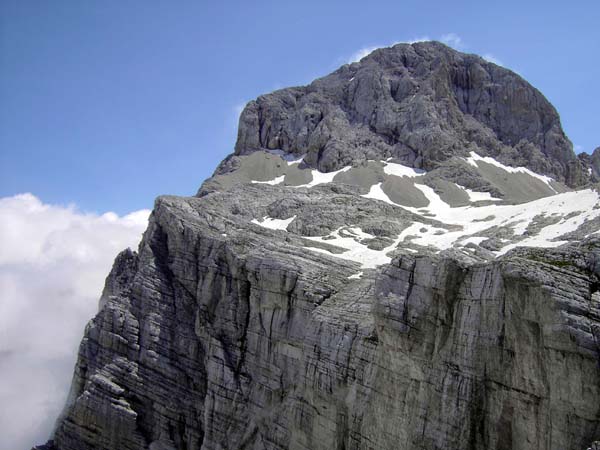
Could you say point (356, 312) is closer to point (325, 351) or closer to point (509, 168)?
point (325, 351)

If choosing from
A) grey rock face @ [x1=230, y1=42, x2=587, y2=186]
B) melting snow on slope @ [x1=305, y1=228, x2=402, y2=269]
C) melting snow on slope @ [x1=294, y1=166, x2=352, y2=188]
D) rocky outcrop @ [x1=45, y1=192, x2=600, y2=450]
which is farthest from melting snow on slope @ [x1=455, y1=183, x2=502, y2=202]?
rocky outcrop @ [x1=45, y1=192, x2=600, y2=450]

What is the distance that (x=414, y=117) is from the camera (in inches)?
3376

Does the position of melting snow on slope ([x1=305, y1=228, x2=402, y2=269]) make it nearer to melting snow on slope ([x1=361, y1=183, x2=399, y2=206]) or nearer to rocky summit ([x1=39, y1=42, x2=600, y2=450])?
rocky summit ([x1=39, y1=42, x2=600, y2=450])

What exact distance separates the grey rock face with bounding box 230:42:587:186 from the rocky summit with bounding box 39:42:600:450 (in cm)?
80

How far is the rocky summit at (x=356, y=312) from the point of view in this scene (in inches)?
704

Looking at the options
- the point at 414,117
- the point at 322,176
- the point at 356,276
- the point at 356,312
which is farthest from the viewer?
the point at 414,117

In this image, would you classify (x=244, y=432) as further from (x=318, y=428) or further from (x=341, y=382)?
(x=341, y=382)

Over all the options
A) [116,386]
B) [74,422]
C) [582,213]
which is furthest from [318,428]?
[582,213]

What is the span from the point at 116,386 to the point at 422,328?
86.8ft

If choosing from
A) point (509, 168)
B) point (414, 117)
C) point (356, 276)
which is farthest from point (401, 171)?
point (356, 276)

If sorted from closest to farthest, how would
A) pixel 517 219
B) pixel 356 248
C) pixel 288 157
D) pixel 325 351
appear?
pixel 325 351 → pixel 356 248 → pixel 517 219 → pixel 288 157

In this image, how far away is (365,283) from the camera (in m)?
33.0

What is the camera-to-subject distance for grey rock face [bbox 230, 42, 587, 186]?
8431cm

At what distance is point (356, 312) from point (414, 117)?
63.3m
